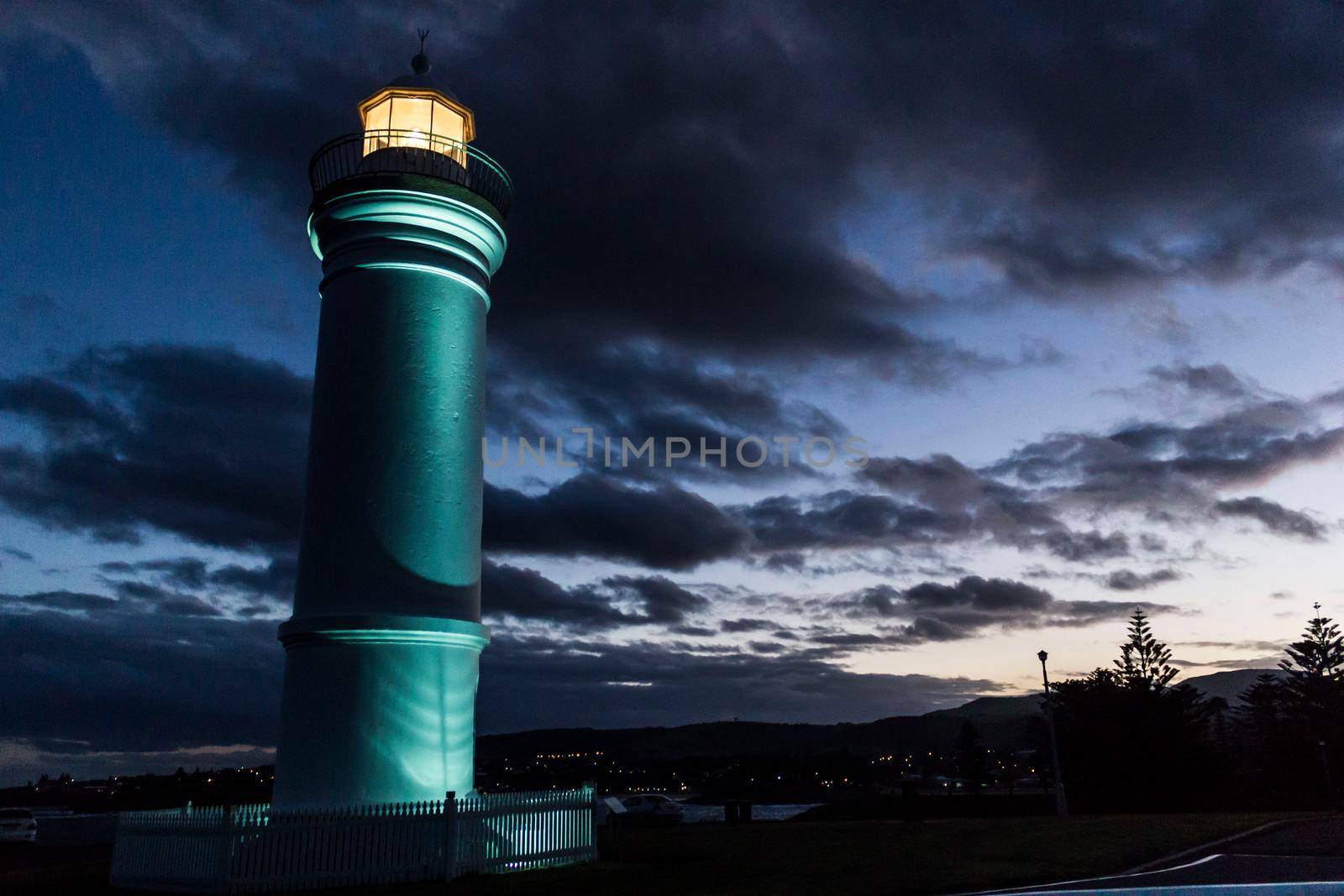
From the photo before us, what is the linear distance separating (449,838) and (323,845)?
1.75 metres

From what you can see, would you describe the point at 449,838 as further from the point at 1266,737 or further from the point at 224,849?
the point at 1266,737

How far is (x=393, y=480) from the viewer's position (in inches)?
614

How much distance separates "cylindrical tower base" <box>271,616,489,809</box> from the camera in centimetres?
1432

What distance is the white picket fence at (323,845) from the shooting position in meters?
12.7

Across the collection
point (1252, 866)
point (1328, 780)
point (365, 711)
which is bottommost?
point (1328, 780)

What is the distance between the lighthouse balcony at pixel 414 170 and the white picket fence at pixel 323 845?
9980mm

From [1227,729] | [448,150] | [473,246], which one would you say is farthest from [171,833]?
[1227,729]

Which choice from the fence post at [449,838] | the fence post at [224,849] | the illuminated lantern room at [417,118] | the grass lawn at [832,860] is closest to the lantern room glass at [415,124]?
the illuminated lantern room at [417,118]

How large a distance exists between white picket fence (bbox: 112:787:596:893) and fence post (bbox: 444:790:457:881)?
0.04 ft

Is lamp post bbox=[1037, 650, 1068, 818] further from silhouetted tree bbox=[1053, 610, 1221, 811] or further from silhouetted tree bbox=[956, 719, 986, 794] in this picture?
silhouetted tree bbox=[956, 719, 986, 794]

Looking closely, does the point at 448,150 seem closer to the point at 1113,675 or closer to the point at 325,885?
the point at 325,885

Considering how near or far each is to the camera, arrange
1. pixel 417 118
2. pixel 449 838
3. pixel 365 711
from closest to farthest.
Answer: pixel 449 838, pixel 365 711, pixel 417 118

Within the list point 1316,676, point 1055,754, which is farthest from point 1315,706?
point 1055,754

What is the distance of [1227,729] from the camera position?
108 metres
